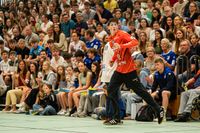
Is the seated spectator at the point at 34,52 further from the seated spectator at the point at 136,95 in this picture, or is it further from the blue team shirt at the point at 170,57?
the blue team shirt at the point at 170,57

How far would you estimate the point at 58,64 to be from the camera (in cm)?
2019

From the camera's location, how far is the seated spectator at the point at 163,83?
15.2 metres

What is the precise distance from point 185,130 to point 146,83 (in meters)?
4.28

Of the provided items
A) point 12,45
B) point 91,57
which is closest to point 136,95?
point 91,57

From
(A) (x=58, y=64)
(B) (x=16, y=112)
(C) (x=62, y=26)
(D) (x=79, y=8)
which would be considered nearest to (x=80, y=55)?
(A) (x=58, y=64)

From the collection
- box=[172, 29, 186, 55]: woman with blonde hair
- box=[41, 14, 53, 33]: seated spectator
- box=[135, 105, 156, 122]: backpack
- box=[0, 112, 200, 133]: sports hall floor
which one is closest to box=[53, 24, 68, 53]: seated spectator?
box=[41, 14, 53, 33]: seated spectator

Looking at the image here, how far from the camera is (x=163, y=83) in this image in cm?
1551

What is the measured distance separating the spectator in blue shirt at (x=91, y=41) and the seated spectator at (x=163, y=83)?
4718mm

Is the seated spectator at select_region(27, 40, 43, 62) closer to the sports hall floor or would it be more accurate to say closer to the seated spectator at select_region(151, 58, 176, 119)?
the seated spectator at select_region(151, 58, 176, 119)

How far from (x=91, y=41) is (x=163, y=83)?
5.39 m

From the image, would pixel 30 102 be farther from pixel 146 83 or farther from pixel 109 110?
pixel 109 110

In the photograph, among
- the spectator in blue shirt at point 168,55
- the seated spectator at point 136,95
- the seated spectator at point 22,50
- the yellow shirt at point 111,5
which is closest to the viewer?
the seated spectator at point 136,95

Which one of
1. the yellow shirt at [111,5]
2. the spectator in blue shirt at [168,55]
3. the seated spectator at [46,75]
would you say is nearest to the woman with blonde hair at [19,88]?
the seated spectator at [46,75]

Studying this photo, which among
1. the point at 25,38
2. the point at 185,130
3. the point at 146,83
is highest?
the point at 25,38
